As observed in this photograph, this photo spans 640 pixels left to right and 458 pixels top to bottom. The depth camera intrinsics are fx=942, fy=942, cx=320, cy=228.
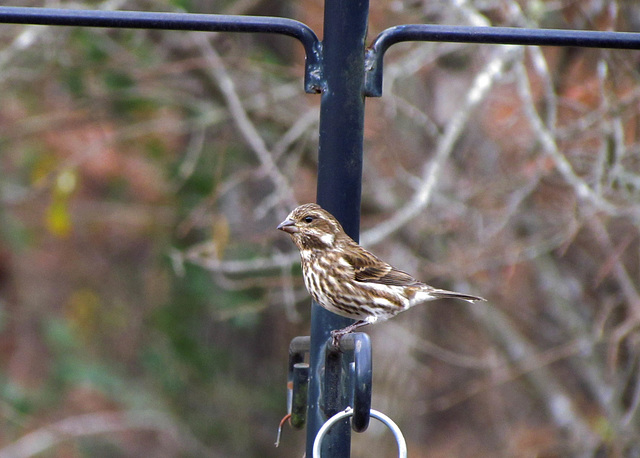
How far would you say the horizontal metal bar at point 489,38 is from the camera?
3146 mm

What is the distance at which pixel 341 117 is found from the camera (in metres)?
3.21

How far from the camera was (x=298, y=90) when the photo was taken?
752 centimetres

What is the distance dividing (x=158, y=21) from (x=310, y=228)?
52.5 inches

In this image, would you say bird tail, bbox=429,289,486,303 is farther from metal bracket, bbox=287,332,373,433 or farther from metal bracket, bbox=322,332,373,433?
Result: metal bracket, bbox=322,332,373,433

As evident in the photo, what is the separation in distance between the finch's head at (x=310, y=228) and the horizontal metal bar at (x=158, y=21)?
71 cm

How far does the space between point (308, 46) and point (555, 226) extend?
430 cm

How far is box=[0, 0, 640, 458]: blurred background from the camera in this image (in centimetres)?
652

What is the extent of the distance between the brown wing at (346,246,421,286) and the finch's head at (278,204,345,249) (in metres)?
0.19

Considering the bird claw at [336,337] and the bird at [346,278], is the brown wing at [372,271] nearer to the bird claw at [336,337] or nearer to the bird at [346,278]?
the bird at [346,278]

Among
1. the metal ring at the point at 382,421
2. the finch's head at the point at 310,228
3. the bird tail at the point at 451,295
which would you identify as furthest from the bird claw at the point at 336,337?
the bird tail at the point at 451,295

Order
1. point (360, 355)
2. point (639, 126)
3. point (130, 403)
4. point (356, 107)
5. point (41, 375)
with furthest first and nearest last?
point (41, 375), point (130, 403), point (639, 126), point (356, 107), point (360, 355)

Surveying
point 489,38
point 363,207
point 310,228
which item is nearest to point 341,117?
point 489,38

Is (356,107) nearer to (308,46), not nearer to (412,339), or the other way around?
(308,46)

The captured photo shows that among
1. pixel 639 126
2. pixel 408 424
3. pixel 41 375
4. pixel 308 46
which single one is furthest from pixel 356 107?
pixel 41 375
